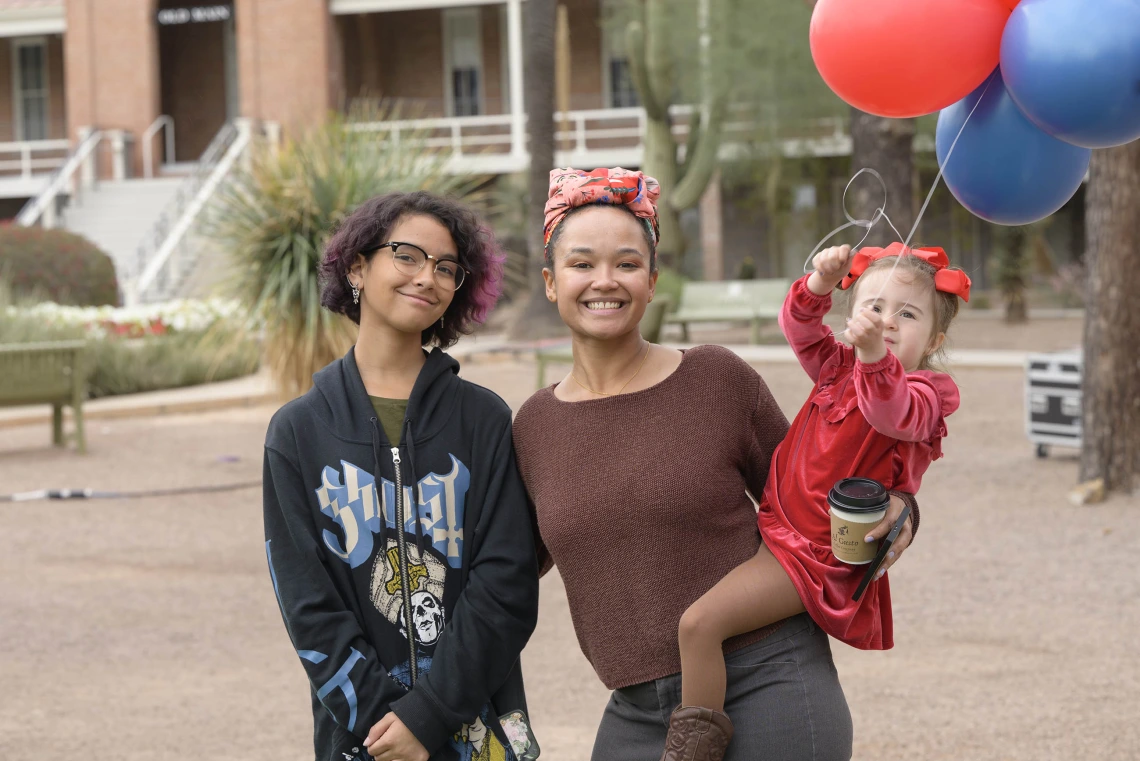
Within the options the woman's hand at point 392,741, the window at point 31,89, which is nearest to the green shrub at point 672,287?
the woman's hand at point 392,741

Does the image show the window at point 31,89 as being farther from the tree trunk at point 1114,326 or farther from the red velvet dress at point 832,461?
the red velvet dress at point 832,461

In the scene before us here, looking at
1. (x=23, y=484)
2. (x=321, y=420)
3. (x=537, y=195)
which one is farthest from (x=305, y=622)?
(x=537, y=195)

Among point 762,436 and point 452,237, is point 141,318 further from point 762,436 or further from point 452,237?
point 762,436

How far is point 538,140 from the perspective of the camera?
1727 cm

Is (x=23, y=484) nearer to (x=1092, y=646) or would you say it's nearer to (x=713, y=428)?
(x=1092, y=646)

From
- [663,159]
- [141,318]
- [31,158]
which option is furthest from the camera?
[31,158]

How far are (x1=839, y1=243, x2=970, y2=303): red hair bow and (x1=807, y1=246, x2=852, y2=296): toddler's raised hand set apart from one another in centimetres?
4

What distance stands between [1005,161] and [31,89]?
1226 inches

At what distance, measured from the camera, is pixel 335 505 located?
253 cm

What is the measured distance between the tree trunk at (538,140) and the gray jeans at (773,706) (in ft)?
43.2

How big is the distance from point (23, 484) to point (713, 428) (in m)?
8.67

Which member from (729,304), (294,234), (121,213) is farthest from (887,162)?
(121,213)

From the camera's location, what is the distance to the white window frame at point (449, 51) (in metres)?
29.2

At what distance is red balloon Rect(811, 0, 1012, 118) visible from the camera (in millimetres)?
2512
